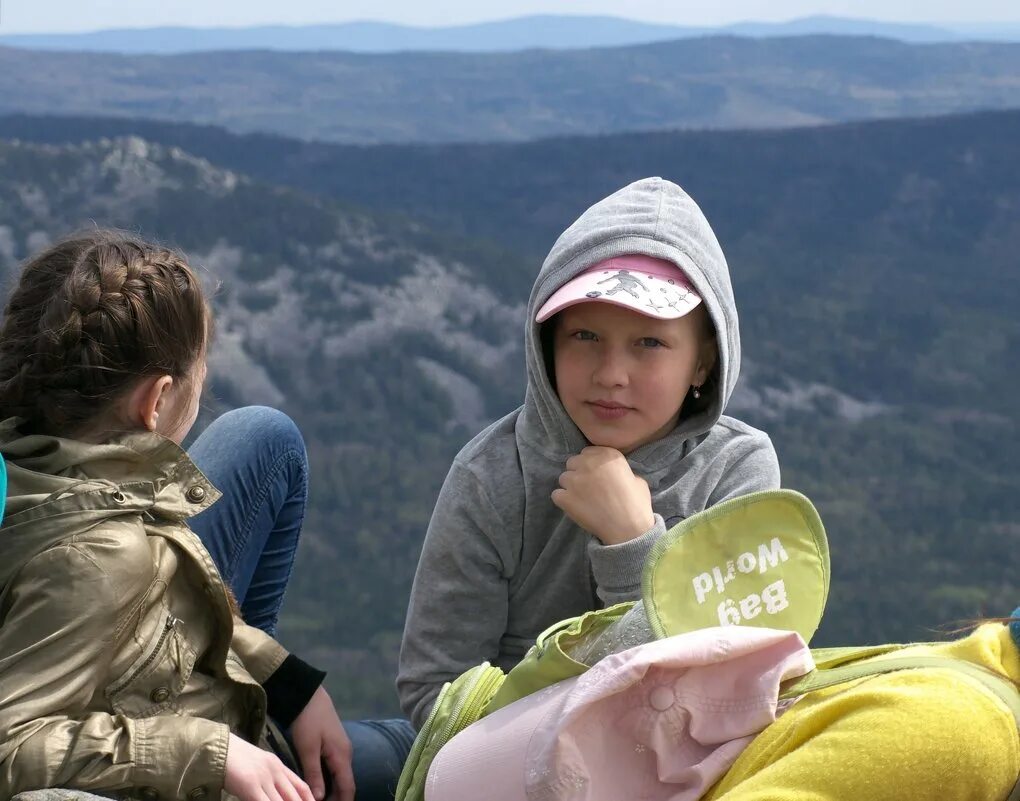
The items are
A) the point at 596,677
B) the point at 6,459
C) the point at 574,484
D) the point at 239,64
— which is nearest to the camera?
the point at 596,677

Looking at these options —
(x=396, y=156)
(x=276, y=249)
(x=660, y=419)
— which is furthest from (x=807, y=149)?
(x=660, y=419)

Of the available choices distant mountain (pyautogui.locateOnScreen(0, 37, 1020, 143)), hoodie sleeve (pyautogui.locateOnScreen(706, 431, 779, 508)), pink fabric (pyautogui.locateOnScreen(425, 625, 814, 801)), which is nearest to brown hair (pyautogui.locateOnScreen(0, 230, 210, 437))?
pink fabric (pyautogui.locateOnScreen(425, 625, 814, 801))

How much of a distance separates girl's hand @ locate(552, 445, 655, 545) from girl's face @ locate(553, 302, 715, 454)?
7 centimetres

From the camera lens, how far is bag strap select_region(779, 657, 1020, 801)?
0.97 m

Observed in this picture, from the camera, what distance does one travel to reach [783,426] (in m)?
23.4

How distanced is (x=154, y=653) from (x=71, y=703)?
12 centimetres

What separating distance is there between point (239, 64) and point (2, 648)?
36.2m

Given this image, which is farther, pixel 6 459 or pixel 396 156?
pixel 396 156

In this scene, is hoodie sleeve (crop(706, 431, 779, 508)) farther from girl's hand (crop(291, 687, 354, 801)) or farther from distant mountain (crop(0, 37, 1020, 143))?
distant mountain (crop(0, 37, 1020, 143))

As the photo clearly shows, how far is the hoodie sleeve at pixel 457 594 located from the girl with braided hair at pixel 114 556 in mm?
243

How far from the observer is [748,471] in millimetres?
1754

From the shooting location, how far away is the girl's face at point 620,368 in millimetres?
1662

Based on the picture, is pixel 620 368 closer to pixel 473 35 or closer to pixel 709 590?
pixel 709 590

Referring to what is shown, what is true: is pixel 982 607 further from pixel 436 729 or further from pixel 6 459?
pixel 6 459
